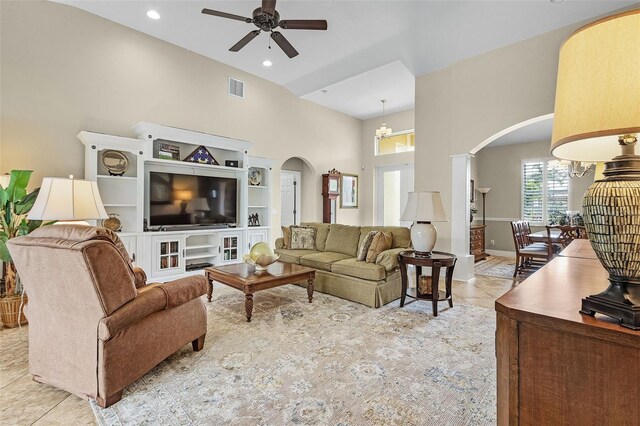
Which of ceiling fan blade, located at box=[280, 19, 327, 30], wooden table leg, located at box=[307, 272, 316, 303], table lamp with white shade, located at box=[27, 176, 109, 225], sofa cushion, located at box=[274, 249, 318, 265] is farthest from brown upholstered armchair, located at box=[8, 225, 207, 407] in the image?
ceiling fan blade, located at box=[280, 19, 327, 30]

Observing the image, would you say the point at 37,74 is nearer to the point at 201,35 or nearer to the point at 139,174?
the point at 139,174

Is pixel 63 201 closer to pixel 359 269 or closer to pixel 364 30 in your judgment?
pixel 359 269

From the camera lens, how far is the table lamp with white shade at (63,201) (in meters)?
2.76

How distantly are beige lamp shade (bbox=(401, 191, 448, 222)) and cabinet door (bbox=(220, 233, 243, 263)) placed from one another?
3.17m

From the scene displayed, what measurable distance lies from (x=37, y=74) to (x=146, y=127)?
1.28m

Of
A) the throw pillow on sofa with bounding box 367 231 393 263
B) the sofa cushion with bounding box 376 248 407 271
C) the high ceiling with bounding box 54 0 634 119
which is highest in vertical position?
the high ceiling with bounding box 54 0 634 119

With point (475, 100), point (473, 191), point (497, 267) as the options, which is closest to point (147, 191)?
point (475, 100)

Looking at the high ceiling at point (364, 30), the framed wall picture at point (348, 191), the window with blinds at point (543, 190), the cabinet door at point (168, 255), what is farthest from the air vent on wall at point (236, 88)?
the window with blinds at point (543, 190)

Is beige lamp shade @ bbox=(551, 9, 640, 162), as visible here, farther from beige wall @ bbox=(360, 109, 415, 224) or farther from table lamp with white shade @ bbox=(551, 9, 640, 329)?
beige wall @ bbox=(360, 109, 415, 224)

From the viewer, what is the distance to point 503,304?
873 millimetres

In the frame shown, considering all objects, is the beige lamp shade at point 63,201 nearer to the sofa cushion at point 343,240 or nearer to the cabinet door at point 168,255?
the cabinet door at point 168,255

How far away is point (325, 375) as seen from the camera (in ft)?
7.05

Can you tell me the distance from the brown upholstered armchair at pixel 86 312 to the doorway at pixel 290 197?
552 centimetres

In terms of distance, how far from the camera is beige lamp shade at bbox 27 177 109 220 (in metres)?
2.76
